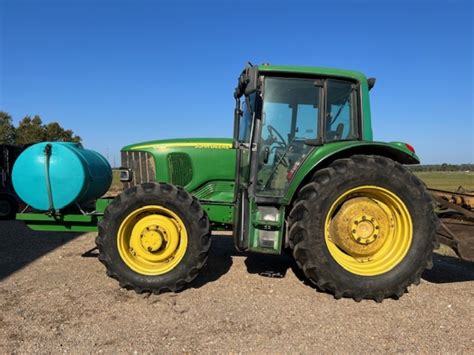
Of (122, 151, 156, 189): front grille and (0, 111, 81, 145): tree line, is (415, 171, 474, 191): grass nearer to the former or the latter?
(122, 151, 156, 189): front grille

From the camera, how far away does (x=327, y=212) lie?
3834 mm

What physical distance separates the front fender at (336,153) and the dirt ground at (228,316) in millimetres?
1097

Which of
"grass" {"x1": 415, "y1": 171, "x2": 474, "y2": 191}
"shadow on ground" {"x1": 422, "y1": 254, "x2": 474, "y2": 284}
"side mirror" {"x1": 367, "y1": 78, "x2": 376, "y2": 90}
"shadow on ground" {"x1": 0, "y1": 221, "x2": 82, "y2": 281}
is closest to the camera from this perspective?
"side mirror" {"x1": 367, "y1": 78, "x2": 376, "y2": 90}

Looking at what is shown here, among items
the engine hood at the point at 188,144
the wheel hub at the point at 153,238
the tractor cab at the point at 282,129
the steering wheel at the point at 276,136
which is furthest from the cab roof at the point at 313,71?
the wheel hub at the point at 153,238

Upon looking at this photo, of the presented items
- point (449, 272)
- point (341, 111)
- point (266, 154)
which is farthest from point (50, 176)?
point (449, 272)

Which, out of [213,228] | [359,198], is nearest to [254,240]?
[213,228]

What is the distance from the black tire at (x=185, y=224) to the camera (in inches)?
157

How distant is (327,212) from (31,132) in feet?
119

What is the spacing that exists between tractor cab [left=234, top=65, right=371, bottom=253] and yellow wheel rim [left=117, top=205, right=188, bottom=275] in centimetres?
67

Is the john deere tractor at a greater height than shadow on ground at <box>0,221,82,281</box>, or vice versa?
the john deere tractor

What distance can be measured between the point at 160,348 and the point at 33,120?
125 feet

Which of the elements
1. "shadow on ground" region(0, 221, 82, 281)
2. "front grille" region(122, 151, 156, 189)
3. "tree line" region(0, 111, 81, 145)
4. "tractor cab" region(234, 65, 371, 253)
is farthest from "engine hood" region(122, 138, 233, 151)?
"tree line" region(0, 111, 81, 145)

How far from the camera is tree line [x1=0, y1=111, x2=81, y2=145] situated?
112ft

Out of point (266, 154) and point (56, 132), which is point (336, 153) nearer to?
point (266, 154)
